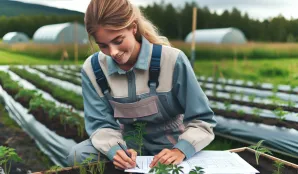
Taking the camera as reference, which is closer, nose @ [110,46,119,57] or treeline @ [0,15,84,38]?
nose @ [110,46,119,57]

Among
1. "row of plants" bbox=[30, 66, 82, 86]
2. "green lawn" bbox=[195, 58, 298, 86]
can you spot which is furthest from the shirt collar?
"green lawn" bbox=[195, 58, 298, 86]

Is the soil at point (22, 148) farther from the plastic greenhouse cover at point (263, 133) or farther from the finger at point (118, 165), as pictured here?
the plastic greenhouse cover at point (263, 133)

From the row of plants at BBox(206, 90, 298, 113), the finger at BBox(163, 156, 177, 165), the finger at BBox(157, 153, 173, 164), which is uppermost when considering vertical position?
the finger at BBox(157, 153, 173, 164)

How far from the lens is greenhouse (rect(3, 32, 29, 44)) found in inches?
227

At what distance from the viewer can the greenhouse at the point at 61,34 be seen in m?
6.14

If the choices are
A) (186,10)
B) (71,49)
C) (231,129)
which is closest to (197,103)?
(231,129)

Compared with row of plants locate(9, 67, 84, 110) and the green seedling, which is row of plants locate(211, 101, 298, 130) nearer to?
the green seedling

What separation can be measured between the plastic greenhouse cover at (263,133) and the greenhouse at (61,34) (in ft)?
11.2

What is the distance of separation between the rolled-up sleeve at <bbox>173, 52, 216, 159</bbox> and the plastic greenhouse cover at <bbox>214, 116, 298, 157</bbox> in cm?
166

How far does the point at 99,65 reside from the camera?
1951 millimetres

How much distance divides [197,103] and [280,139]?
179 centimetres

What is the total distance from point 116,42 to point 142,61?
0.75ft

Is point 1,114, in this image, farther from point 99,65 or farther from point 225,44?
point 225,44

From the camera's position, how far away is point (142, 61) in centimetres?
188
